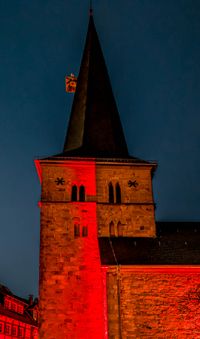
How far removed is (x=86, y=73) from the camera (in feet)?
101

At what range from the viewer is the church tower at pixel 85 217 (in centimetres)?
2119

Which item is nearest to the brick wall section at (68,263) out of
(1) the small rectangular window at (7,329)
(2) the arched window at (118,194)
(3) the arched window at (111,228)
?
(3) the arched window at (111,228)

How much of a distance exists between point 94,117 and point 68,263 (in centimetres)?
1021

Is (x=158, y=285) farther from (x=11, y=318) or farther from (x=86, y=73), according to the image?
(x=11, y=318)

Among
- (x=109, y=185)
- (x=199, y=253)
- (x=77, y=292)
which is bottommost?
(x=77, y=292)

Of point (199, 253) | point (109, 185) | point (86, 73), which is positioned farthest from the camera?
point (86, 73)

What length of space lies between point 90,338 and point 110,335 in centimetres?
248

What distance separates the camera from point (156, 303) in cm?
1961

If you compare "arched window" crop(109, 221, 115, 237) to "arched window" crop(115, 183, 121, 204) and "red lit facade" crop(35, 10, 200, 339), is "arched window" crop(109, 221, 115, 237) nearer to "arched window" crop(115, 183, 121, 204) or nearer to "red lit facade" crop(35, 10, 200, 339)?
"red lit facade" crop(35, 10, 200, 339)

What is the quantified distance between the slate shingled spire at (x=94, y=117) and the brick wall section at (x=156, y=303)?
27.9 ft

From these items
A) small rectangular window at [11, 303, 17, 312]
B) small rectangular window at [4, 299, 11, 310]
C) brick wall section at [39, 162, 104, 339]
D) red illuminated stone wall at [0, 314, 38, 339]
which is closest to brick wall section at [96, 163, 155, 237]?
brick wall section at [39, 162, 104, 339]

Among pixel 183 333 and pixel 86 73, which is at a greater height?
pixel 86 73

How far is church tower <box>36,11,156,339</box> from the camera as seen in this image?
21.2 metres

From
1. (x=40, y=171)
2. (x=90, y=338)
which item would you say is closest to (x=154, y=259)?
(x=90, y=338)
